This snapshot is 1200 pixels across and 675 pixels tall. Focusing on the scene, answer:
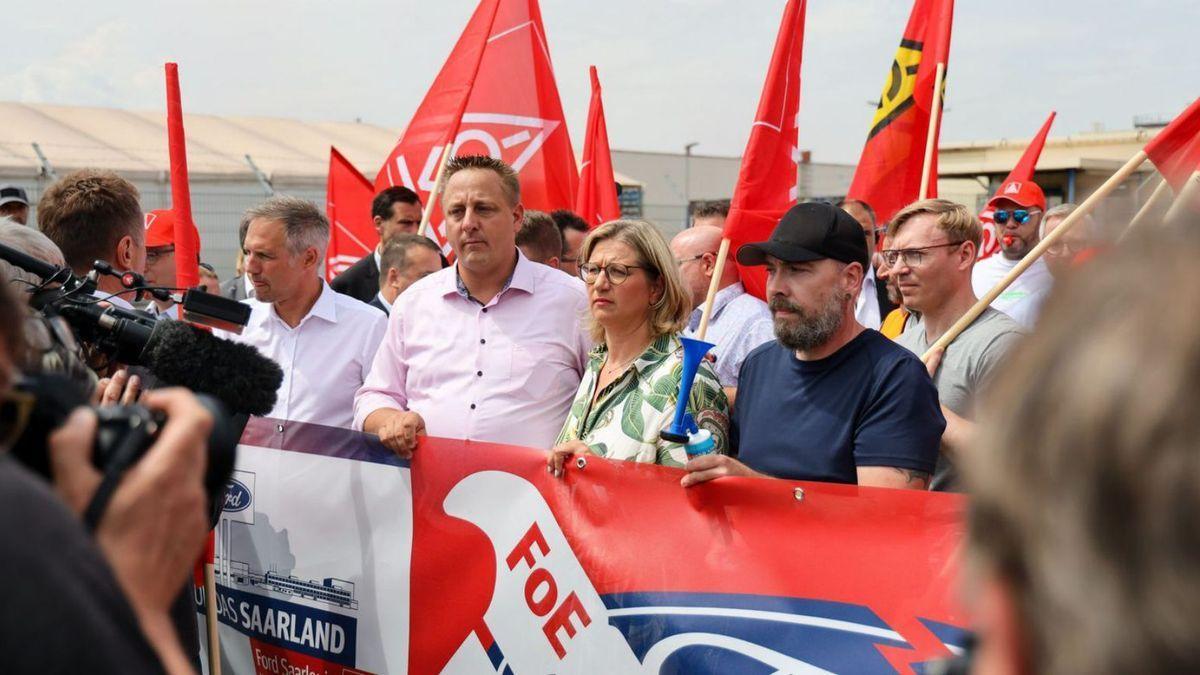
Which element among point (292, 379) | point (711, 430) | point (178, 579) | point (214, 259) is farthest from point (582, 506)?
point (214, 259)

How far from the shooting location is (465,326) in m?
4.54

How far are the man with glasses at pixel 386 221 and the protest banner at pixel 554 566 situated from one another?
326 centimetres

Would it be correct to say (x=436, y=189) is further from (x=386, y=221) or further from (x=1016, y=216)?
(x=1016, y=216)

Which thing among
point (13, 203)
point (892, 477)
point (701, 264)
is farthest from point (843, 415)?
point (13, 203)

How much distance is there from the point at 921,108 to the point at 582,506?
4298 mm

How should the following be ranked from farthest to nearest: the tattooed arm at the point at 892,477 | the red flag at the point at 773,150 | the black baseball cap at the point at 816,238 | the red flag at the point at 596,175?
1. the red flag at the point at 596,175
2. the red flag at the point at 773,150
3. the black baseball cap at the point at 816,238
4. the tattooed arm at the point at 892,477

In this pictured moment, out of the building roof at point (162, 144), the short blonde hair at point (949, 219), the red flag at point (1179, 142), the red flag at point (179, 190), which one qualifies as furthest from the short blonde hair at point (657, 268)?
the building roof at point (162, 144)

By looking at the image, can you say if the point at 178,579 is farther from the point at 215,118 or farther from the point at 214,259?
the point at 215,118

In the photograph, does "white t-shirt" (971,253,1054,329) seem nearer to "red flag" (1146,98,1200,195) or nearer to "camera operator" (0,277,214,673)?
"red flag" (1146,98,1200,195)

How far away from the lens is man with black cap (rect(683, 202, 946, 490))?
10.8 ft

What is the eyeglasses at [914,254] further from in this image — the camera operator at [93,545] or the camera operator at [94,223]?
the camera operator at [93,545]

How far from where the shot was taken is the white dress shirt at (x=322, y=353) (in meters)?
4.84

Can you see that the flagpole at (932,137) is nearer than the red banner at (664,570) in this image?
No

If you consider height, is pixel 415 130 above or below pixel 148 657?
above
